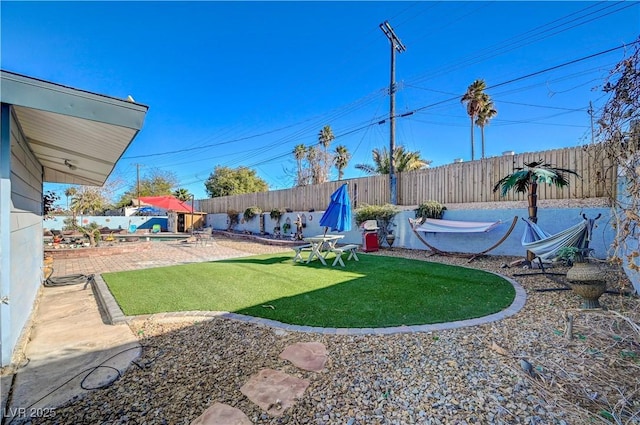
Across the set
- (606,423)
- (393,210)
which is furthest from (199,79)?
(606,423)

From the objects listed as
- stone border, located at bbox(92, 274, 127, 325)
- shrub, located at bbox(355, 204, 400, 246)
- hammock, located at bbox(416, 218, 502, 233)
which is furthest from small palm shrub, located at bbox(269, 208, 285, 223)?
stone border, located at bbox(92, 274, 127, 325)

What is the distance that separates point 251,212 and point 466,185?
43.8ft

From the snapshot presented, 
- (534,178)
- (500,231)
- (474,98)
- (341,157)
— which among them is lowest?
(500,231)

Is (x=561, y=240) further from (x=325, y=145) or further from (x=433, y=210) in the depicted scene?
(x=325, y=145)

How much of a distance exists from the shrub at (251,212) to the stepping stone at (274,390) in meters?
16.2

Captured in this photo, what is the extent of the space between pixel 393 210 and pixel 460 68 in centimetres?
605

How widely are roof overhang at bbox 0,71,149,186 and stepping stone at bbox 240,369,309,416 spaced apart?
2757 millimetres

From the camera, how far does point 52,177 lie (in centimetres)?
766

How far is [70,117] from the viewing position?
2777 mm

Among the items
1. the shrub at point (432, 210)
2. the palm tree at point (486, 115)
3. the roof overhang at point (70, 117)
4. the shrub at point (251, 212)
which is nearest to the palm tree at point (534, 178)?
the shrub at point (432, 210)

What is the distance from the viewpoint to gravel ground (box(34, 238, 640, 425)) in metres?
1.93

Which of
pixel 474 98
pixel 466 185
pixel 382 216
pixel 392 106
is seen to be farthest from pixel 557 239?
pixel 474 98

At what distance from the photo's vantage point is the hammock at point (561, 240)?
505cm

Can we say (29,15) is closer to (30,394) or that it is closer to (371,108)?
(30,394)
